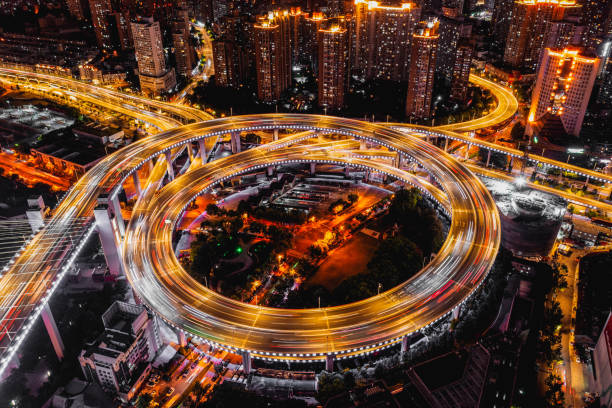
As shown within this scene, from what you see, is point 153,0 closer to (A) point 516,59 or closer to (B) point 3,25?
(B) point 3,25

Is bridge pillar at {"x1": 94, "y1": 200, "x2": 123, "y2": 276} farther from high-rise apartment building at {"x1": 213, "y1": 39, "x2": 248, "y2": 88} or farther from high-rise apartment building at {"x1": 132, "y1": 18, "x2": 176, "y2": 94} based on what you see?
high-rise apartment building at {"x1": 132, "y1": 18, "x2": 176, "y2": 94}

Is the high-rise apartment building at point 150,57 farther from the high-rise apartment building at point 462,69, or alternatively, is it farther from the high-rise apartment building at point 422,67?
the high-rise apartment building at point 462,69

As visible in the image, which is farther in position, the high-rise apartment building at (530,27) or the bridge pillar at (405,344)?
the high-rise apartment building at (530,27)

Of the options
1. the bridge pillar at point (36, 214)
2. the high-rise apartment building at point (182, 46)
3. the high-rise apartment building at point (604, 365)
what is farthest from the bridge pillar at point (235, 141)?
the high-rise apartment building at point (604, 365)

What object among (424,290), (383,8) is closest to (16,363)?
(424,290)

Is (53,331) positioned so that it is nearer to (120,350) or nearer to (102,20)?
(120,350)

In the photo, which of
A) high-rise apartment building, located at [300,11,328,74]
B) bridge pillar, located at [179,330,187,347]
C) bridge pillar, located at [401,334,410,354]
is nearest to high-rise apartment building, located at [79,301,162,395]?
bridge pillar, located at [179,330,187,347]

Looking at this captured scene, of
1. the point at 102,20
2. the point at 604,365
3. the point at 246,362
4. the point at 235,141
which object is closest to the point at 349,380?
the point at 246,362
